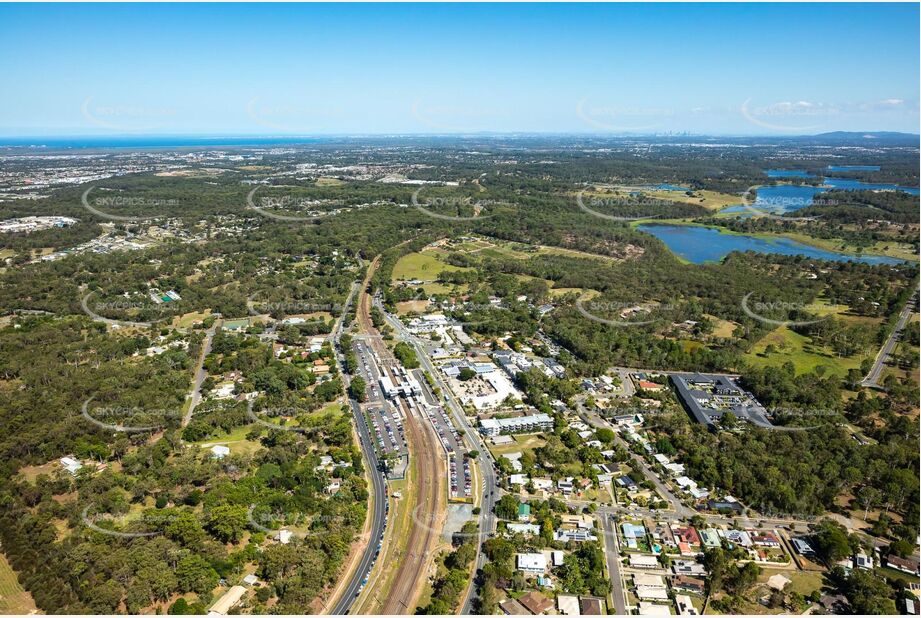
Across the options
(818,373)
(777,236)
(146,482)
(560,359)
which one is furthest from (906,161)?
(146,482)

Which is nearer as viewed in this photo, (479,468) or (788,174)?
(479,468)

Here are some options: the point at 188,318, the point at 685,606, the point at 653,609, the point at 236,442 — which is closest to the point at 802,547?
the point at 685,606

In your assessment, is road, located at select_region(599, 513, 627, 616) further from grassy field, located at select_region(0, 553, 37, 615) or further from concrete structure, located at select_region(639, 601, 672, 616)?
grassy field, located at select_region(0, 553, 37, 615)

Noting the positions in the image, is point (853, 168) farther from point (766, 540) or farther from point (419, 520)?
point (419, 520)

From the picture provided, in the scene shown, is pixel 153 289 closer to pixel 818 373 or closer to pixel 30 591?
pixel 30 591

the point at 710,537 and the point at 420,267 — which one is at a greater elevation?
the point at 420,267

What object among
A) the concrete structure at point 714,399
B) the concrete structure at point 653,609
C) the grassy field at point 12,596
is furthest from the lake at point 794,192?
the grassy field at point 12,596
